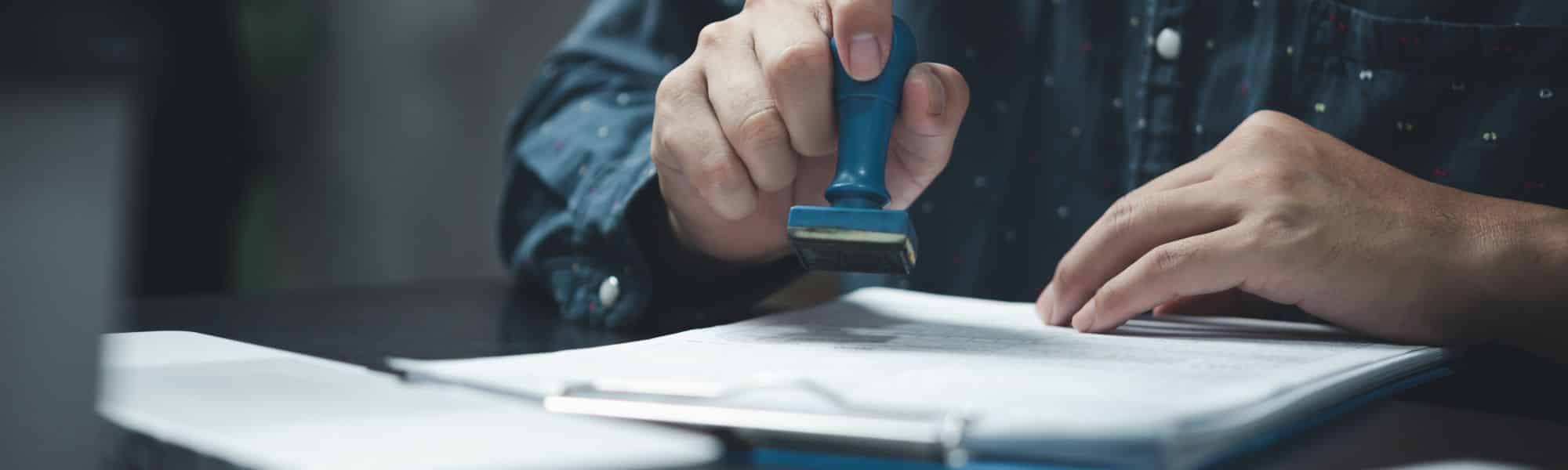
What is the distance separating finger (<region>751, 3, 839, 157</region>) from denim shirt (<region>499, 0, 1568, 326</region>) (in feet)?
0.56

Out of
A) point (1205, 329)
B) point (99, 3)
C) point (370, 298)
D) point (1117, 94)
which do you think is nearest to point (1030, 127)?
point (1117, 94)

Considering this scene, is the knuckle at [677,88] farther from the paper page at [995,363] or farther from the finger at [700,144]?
the paper page at [995,363]

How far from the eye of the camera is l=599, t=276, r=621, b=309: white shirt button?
0.63 meters

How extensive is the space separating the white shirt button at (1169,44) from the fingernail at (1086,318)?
0.28 metres

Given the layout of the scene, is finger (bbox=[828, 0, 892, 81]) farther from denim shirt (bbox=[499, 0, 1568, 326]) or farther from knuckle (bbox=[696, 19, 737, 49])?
denim shirt (bbox=[499, 0, 1568, 326])

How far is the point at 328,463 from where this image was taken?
9.6 inches

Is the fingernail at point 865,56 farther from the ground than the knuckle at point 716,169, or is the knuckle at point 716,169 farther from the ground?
the fingernail at point 865,56

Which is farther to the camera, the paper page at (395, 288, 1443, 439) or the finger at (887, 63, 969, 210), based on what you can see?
the finger at (887, 63, 969, 210)

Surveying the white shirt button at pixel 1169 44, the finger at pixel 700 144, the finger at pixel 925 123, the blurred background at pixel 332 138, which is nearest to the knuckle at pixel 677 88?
the finger at pixel 700 144

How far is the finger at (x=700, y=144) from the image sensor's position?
0.53m

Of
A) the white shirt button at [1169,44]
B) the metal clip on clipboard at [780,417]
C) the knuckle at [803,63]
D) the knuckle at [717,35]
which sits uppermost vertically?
the white shirt button at [1169,44]

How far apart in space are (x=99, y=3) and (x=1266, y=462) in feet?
0.89

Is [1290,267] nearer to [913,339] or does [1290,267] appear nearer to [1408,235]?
[1408,235]

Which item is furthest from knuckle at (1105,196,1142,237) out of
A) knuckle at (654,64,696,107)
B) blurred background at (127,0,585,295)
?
blurred background at (127,0,585,295)
